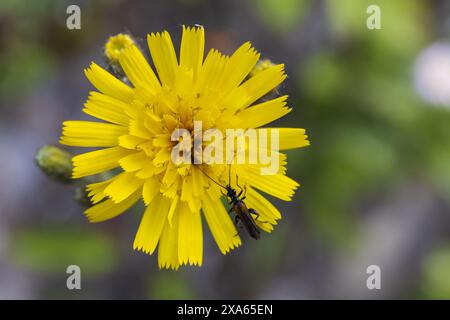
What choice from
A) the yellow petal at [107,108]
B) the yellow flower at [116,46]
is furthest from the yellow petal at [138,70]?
the yellow flower at [116,46]

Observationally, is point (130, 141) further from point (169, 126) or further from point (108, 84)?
point (108, 84)

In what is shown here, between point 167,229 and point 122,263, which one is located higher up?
point 167,229

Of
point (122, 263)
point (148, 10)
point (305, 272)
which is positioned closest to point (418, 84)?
point (305, 272)

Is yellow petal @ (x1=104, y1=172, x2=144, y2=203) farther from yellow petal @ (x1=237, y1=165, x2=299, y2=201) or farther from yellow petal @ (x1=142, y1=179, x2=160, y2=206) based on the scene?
yellow petal @ (x1=237, y1=165, x2=299, y2=201)

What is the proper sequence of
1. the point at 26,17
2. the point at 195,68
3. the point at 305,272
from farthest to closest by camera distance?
1. the point at 305,272
2. the point at 26,17
3. the point at 195,68

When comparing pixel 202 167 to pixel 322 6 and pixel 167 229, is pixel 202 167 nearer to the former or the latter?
pixel 167 229

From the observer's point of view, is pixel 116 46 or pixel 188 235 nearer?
pixel 188 235

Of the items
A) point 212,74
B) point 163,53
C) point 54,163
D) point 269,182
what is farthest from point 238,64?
point 54,163
